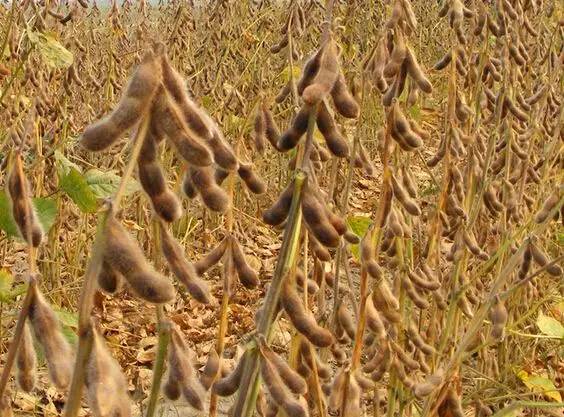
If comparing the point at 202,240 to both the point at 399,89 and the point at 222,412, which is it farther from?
the point at 399,89

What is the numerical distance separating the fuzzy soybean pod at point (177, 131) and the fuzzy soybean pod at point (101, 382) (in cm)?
23

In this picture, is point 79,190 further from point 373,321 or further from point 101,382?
point 101,382

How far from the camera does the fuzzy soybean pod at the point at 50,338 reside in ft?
3.09

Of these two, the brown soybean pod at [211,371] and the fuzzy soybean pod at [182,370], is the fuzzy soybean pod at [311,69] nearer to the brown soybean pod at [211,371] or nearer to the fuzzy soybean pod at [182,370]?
the fuzzy soybean pod at [182,370]

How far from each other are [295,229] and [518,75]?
2521 millimetres

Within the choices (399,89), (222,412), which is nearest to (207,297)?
(399,89)

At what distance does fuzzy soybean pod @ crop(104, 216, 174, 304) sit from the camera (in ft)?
2.75

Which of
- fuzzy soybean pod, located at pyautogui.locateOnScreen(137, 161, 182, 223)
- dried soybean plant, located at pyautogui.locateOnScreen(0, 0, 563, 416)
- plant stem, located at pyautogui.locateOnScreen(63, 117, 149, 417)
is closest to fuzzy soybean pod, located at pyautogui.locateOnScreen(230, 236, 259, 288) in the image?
dried soybean plant, located at pyautogui.locateOnScreen(0, 0, 563, 416)

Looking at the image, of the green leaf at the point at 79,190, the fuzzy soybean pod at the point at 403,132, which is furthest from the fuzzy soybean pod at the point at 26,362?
the green leaf at the point at 79,190

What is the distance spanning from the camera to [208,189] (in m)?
1.06

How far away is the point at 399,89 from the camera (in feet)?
6.39

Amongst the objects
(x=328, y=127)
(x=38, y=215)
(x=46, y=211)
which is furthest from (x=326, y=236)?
(x=46, y=211)

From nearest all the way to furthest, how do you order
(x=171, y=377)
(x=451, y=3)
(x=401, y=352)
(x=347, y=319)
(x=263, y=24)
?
(x=171, y=377) < (x=347, y=319) < (x=401, y=352) < (x=451, y=3) < (x=263, y=24)

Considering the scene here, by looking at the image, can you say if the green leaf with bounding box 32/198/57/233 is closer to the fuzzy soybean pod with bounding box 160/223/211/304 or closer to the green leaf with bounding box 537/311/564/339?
the fuzzy soybean pod with bounding box 160/223/211/304
